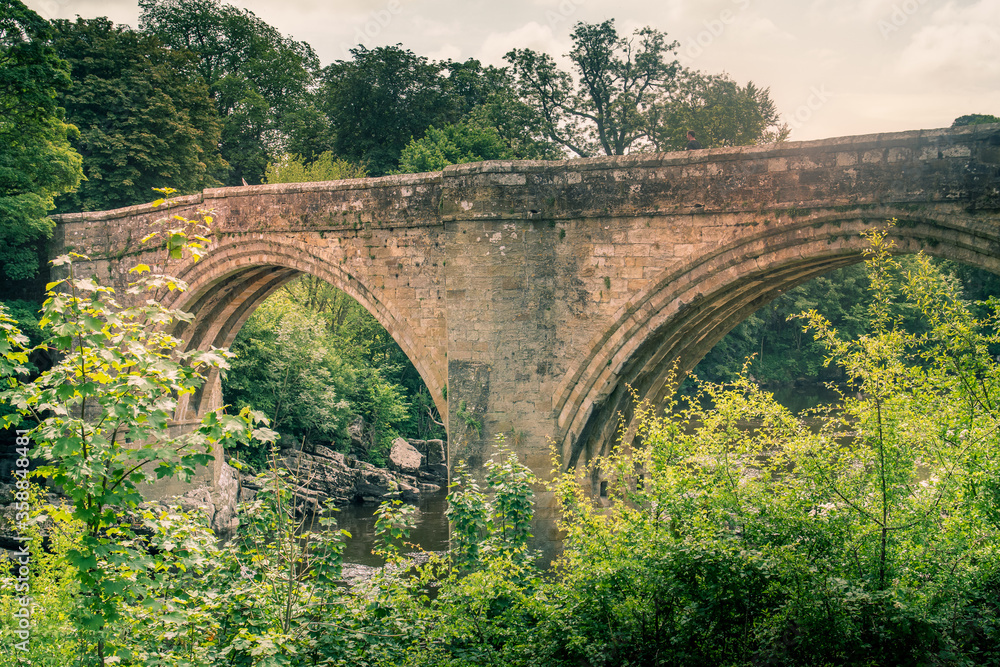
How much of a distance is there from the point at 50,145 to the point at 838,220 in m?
14.2

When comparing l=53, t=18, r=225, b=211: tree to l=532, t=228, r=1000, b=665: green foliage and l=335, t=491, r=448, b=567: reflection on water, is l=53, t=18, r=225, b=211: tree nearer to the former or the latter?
l=335, t=491, r=448, b=567: reflection on water

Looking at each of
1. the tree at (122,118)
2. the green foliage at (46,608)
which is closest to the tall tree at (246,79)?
the tree at (122,118)

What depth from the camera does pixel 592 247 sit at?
8.32 meters

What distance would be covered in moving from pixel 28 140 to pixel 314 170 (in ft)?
37.5

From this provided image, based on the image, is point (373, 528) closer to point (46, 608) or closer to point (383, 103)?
point (46, 608)

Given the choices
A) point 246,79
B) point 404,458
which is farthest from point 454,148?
point 246,79

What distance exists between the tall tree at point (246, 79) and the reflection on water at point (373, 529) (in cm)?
1492

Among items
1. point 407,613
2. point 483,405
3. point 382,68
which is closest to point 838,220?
point 483,405

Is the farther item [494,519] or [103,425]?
[494,519]

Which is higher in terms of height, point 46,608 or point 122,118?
point 122,118

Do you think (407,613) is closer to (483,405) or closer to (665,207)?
(483,405)

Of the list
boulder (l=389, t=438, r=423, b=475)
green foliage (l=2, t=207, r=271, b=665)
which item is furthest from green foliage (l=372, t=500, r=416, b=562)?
boulder (l=389, t=438, r=423, b=475)

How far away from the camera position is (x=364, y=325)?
26031 mm

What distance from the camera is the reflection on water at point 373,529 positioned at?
15219mm
